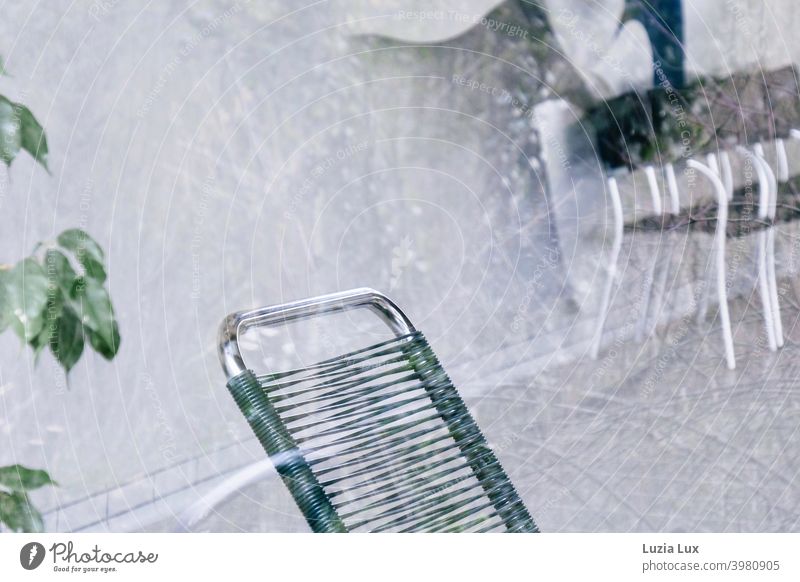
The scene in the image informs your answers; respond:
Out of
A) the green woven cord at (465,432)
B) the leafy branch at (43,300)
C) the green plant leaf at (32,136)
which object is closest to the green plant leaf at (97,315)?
the leafy branch at (43,300)

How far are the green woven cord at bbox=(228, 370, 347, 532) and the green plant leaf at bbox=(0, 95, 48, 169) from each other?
25 centimetres

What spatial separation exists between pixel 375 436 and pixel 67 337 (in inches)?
10.7

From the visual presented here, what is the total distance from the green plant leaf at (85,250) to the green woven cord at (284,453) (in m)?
0.14

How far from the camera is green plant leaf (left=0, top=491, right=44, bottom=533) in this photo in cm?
71

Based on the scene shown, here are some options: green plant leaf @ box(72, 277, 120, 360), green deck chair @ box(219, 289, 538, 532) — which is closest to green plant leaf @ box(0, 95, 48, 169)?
green plant leaf @ box(72, 277, 120, 360)

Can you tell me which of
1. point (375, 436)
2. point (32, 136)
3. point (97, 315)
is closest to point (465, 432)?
point (375, 436)

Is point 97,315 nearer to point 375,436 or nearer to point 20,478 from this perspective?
point 20,478

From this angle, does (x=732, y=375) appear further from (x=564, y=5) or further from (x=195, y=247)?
(x=195, y=247)

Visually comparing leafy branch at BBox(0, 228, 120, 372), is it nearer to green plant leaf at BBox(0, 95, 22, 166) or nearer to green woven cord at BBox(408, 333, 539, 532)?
green plant leaf at BBox(0, 95, 22, 166)

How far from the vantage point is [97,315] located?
712mm

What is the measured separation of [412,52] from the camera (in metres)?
0.73
